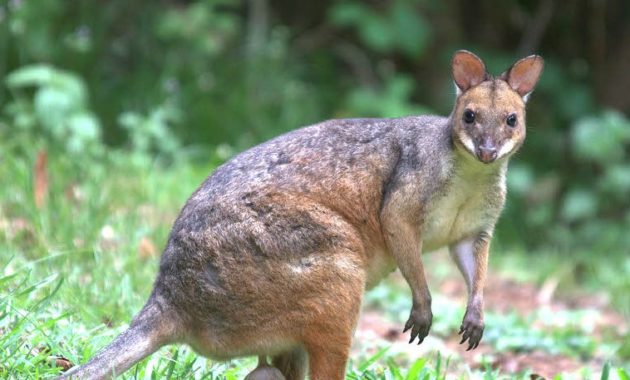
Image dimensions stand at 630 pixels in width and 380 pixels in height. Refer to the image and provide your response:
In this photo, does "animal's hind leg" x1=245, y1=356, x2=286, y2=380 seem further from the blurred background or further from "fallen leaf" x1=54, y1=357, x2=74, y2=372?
the blurred background

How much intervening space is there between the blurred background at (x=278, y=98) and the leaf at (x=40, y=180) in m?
0.02

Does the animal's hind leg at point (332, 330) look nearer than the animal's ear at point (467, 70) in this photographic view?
Yes

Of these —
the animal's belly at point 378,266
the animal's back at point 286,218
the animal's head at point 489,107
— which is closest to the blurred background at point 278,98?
the animal's back at point 286,218

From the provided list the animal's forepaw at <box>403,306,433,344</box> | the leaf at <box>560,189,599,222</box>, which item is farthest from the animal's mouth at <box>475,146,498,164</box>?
the leaf at <box>560,189,599,222</box>

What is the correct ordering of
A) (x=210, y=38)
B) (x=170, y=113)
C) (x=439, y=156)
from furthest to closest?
(x=210, y=38) < (x=170, y=113) < (x=439, y=156)

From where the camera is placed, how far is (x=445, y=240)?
5.14 meters

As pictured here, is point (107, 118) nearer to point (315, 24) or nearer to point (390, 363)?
point (315, 24)

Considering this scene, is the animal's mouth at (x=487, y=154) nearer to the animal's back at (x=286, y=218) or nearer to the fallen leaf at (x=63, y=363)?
the animal's back at (x=286, y=218)

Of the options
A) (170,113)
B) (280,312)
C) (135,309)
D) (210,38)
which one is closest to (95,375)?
(280,312)

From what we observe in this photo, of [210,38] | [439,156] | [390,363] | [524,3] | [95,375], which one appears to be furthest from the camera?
[524,3]

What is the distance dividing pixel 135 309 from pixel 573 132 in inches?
251

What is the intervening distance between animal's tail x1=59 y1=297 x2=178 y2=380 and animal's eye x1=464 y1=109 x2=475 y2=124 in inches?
60.8

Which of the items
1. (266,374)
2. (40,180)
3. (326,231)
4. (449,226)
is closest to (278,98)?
(40,180)

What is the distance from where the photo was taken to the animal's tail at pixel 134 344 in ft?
13.9
